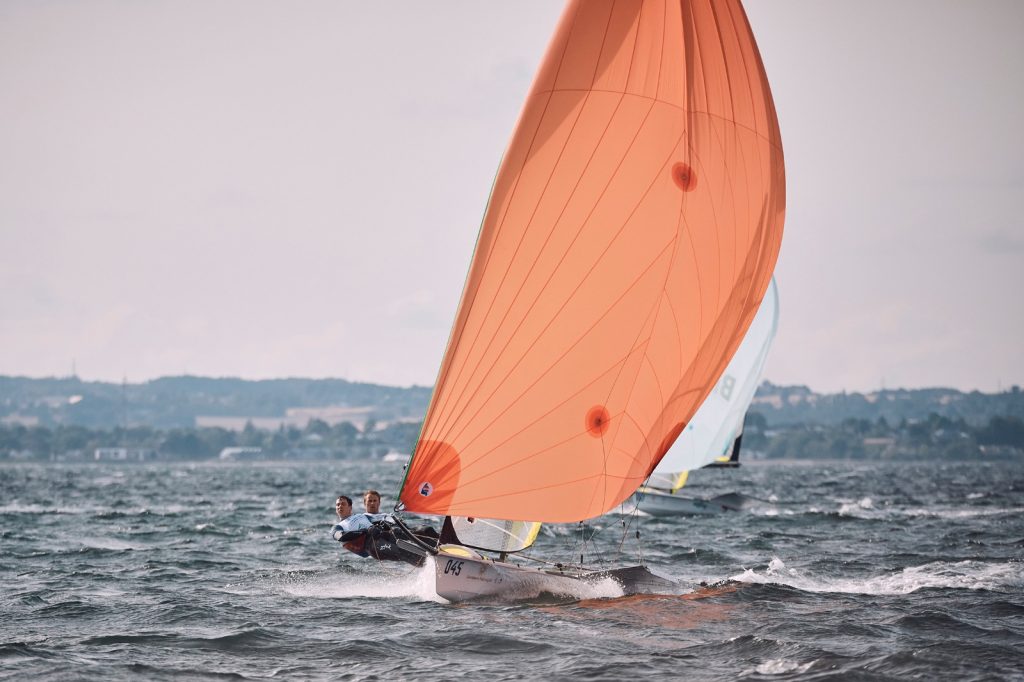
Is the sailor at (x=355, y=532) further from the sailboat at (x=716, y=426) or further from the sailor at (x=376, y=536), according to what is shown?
the sailboat at (x=716, y=426)

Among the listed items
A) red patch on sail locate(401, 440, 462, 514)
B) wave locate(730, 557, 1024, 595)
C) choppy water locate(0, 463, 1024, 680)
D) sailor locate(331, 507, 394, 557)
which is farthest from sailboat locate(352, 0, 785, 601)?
wave locate(730, 557, 1024, 595)

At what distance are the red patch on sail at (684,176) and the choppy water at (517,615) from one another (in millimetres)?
5472

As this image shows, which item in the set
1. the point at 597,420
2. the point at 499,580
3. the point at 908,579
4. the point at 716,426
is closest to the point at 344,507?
the point at 499,580

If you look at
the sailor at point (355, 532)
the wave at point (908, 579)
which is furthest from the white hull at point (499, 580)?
the wave at point (908, 579)

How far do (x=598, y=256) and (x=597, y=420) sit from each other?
2.10 meters

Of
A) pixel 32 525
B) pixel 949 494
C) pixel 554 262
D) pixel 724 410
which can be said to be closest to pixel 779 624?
pixel 554 262

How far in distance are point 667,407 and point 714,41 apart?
4739mm

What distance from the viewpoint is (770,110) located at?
1703 centimetres

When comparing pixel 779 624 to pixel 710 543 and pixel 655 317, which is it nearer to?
pixel 655 317

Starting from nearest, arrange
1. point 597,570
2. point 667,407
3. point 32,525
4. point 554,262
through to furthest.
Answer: point 554,262 < point 667,407 < point 597,570 < point 32,525

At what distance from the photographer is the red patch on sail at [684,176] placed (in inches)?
650

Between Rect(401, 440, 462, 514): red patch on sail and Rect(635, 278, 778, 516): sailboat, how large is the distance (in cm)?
1765

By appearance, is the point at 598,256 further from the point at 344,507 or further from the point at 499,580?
the point at 344,507

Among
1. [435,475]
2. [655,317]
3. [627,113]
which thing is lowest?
[435,475]
